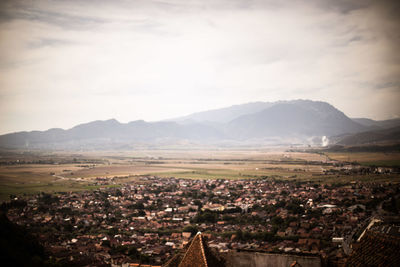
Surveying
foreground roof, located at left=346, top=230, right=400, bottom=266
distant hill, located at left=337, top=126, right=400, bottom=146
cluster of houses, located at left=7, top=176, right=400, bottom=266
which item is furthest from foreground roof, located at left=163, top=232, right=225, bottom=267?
distant hill, located at left=337, top=126, right=400, bottom=146

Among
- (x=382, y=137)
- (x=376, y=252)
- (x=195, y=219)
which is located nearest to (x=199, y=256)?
(x=376, y=252)

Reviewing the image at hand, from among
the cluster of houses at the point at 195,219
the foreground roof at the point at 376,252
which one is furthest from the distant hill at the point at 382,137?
the foreground roof at the point at 376,252

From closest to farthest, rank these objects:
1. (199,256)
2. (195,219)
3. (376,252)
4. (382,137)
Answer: (199,256), (376,252), (195,219), (382,137)

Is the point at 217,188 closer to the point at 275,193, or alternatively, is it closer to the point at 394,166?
the point at 275,193

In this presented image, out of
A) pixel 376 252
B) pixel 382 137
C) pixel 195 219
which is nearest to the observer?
pixel 376 252

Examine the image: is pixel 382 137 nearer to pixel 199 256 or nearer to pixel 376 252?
pixel 376 252

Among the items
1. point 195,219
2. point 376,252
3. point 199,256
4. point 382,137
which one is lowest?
point 195,219

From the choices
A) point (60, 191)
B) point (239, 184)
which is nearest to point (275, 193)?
point (239, 184)

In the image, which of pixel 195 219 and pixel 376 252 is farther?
pixel 195 219
